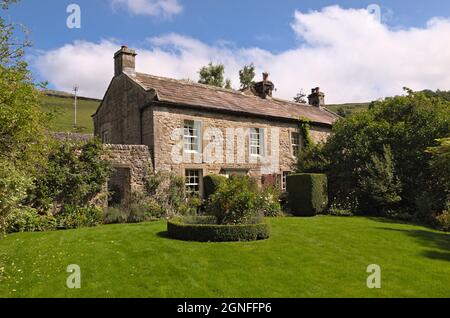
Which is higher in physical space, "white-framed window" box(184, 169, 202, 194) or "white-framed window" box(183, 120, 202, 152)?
"white-framed window" box(183, 120, 202, 152)

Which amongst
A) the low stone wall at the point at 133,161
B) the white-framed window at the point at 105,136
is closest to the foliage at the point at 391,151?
the low stone wall at the point at 133,161

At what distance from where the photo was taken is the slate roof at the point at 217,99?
1911cm

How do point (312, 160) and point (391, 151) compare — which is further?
point (312, 160)

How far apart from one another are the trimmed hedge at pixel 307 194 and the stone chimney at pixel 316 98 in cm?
1332

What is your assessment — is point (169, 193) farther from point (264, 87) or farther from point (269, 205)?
point (264, 87)

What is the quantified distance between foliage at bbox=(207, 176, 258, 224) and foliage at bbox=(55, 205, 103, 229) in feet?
18.9

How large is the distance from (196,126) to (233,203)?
869cm

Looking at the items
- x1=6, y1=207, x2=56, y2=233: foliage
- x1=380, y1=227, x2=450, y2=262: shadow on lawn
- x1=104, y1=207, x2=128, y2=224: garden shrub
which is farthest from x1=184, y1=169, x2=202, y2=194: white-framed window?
x1=380, y1=227, x2=450, y2=262: shadow on lawn

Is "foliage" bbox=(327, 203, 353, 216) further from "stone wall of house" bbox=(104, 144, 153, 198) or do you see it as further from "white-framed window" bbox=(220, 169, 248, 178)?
"stone wall of house" bbox=(104, 144, 153, 198)

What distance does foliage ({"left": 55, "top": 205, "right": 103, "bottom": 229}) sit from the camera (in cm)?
1384

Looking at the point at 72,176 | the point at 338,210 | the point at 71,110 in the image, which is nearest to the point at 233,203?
the point at 72,176

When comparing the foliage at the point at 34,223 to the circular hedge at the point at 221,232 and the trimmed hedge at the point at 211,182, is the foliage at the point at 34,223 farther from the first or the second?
the trimmed hedge at the point at 211,182

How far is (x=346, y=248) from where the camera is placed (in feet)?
32.8

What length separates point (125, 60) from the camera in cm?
2041
